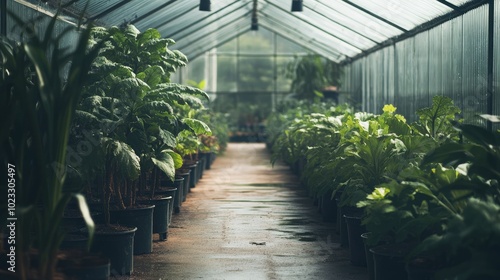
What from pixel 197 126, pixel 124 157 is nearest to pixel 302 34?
pixel 197 126

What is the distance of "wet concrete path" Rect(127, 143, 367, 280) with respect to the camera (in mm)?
5090

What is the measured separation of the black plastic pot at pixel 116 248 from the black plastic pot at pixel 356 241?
1.50 meters

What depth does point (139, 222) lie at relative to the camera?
5.48m

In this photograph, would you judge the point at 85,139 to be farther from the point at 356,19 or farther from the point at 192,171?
the point at 356,19

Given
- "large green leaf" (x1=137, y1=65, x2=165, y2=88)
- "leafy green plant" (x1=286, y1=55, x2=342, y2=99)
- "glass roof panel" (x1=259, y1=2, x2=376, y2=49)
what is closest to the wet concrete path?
"large green leaf" (x1=137, y1=65, x2=165, y2=88)

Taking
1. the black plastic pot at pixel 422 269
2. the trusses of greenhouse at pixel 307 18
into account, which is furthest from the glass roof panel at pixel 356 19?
the black plastic pot at pixel 422 269

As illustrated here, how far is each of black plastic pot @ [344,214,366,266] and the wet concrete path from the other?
0.07 m

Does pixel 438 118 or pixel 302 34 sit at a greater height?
pixel 302 34

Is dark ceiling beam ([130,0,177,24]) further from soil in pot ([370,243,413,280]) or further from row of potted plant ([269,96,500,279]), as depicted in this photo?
soil in pot ([370,243,413,280])

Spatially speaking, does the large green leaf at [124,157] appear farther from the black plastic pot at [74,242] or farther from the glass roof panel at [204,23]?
the glass roof panel at [204,23]

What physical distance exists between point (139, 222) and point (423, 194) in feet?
7.81

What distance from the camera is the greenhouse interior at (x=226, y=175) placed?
3104 millimetres

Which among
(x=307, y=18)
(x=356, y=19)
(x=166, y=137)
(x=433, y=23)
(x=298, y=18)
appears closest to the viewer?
(x=166, y=137)

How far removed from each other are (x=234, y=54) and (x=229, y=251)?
1600cm
